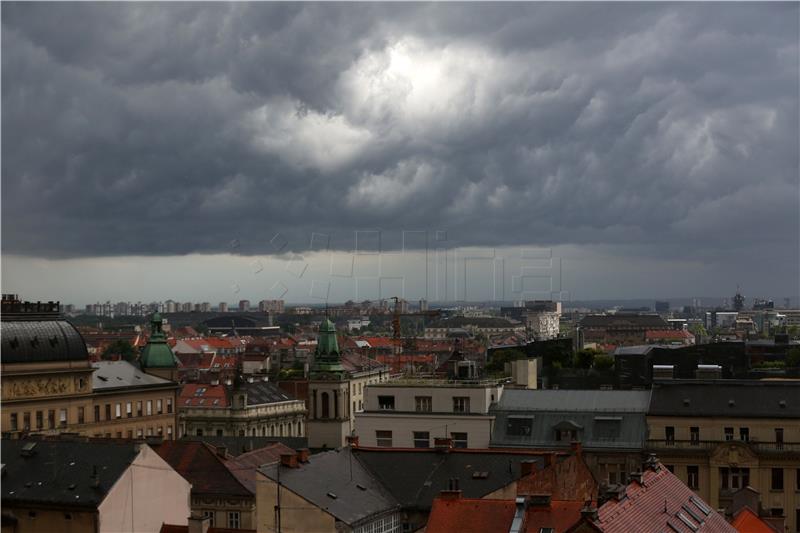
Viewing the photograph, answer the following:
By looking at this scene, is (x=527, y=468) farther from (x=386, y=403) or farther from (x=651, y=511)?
(x=386, y=403)

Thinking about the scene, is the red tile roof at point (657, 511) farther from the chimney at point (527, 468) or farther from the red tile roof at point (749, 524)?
the chimney at point (527, 468)

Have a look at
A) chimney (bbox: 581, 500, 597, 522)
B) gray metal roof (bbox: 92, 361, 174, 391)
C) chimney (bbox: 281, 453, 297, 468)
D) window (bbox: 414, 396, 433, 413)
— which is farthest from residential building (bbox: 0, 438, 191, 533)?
gray metal roof (bbox: 92, 361, 174, 391)

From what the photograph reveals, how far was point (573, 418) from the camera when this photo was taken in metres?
76.8

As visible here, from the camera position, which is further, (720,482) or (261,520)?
(720,482)

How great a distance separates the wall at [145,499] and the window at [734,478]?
3132cm

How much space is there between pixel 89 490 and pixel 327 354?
7740cm

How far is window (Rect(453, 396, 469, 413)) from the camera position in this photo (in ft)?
258

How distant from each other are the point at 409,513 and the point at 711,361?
8043 cm

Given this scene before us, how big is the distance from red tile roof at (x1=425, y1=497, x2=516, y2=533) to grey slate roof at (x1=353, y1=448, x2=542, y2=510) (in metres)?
8.03

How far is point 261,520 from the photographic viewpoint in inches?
2095

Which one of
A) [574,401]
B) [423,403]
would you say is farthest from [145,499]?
[574,401]

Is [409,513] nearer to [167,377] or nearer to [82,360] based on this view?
[82,360]

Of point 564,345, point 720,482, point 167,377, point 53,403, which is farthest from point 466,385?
point 564,345

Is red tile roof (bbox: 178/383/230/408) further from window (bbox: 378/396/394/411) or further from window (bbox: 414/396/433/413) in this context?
window (bbox: 414/396/433/413)
